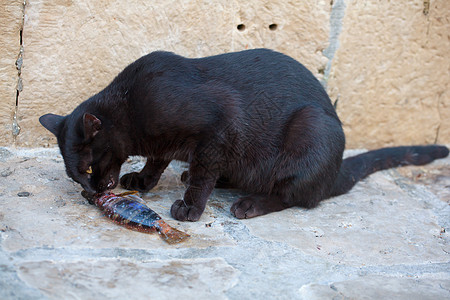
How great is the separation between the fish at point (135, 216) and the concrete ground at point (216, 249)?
4 cm

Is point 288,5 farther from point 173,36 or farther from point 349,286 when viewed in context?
point 349,286

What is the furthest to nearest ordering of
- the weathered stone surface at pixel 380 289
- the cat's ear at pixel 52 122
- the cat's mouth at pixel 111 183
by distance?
the cat's mouth at pixel 111 183
the cat's ear at pixel 52 122
the weathered stone surface at pixel 380 289

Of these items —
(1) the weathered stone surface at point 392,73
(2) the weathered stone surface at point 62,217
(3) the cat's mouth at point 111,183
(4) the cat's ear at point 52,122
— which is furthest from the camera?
(1) the weathered stone surface at point 392,73

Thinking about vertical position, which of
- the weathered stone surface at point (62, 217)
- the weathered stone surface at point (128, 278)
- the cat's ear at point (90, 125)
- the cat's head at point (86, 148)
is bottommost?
the weathered stone surface at point (62, 217)

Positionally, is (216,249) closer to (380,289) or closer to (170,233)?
(170,233)

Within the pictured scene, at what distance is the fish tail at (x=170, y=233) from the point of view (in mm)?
2229

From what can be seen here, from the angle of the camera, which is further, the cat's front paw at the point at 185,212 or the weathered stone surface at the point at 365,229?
the cat's front paw at the point at 185,212

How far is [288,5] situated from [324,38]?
0.35 m

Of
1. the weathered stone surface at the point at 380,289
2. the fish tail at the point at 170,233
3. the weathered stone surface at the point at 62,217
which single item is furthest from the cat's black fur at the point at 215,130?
the weathered stone surface at the point at 380,289

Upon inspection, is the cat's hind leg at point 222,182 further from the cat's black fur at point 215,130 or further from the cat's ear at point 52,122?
the cat's ear at point 52,122

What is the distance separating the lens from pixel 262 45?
3367 mm

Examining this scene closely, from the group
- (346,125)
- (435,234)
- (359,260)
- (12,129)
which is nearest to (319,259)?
(359,260)

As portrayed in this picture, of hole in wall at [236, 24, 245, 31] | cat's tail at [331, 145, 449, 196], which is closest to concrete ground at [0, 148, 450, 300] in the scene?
cat's tail at [331, 145, 449, 196]

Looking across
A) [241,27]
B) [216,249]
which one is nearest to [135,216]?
[216,249]
